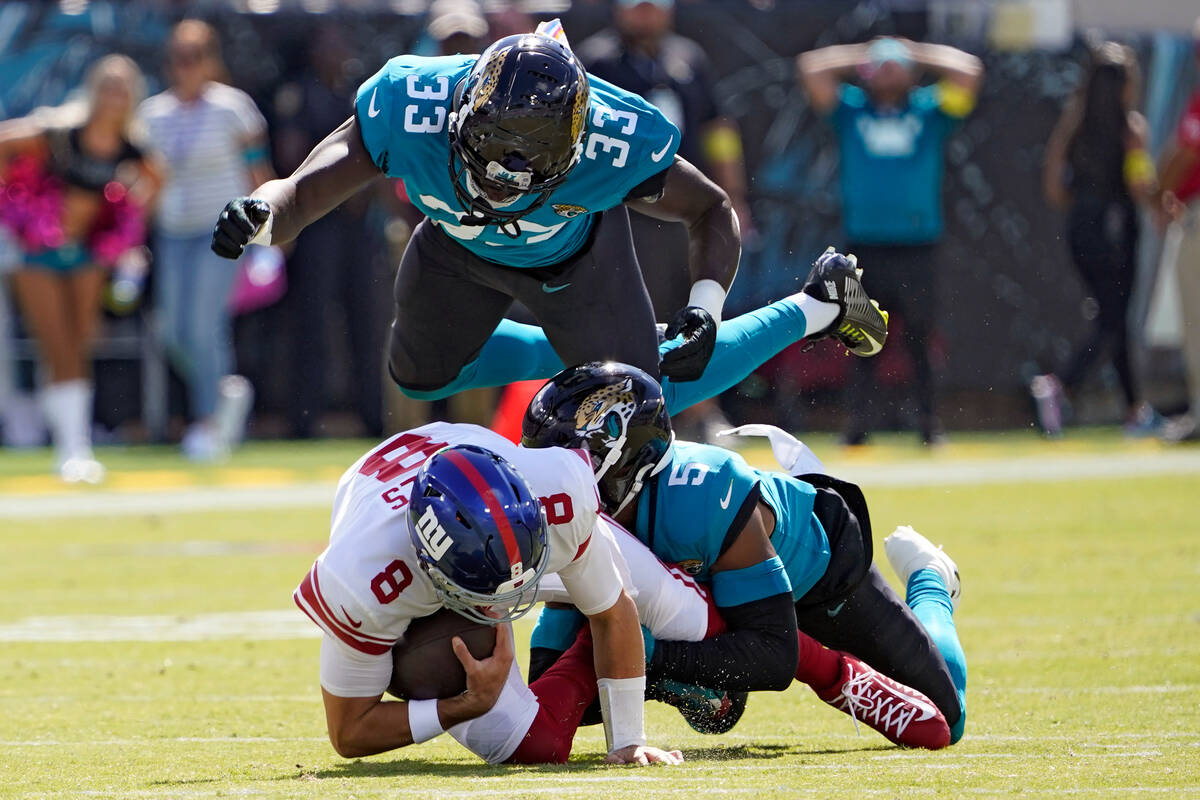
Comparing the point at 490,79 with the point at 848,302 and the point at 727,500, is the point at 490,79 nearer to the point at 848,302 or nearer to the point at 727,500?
the point at 727,500

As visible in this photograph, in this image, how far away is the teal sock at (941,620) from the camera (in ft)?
17.1

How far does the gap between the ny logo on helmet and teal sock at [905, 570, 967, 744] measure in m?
1.53

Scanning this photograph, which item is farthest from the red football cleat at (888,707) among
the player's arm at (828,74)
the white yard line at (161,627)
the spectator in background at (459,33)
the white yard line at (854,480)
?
the player's arm at (828,74)

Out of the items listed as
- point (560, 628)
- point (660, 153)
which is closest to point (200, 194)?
point (660, 153)

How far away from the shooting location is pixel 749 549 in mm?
4801

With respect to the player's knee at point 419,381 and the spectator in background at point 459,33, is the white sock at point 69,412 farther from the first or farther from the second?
the player's knee at point 419,381

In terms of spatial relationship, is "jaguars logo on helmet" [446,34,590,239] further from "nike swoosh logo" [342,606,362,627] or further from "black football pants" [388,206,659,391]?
"nike swoosh logo" [342,606,362,627]

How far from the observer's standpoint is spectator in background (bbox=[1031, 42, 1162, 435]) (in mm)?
13602

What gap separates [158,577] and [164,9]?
7295 millimetres

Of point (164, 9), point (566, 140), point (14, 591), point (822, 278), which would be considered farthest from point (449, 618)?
point (164, 9)

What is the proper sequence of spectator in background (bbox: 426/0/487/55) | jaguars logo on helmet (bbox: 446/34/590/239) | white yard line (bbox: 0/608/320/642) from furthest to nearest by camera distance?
spectator in background (bbox: 426/0/487/55), white yard line (bbox: 0/608/320/642), jaguars logo on helmet (bbox: 446/34/590/239)

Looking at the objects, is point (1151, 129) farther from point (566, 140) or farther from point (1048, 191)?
point (566, 140)

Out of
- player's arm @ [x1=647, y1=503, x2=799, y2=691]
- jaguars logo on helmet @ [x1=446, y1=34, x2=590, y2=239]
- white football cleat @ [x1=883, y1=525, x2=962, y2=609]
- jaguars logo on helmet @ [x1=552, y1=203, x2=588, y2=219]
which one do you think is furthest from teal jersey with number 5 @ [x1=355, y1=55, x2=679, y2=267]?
white football cleat @ [x1=883, y1=525, x2=962, y2=609]

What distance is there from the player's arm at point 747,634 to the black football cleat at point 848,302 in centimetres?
169
